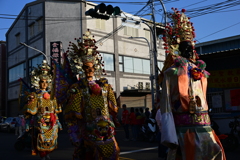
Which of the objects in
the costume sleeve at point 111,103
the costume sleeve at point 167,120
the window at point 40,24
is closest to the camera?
the costume sleeve at point 167,120

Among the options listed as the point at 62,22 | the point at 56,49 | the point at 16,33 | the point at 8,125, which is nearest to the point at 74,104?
the point at 8,125

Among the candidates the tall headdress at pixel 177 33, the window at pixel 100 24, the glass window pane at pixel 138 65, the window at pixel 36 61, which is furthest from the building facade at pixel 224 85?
the window at pixel 36 61

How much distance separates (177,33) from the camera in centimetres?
432

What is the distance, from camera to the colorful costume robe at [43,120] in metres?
8.32

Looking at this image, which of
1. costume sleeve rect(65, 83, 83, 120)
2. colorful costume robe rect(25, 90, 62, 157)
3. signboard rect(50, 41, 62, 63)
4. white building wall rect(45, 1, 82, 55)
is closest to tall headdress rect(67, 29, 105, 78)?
costume sleeve rect(65, 83, 83, 120)

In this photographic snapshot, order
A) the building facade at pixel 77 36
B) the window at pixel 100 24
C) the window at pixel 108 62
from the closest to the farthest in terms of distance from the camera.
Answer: the building facade at pixel 77 36
the window at pixel 100 24
the window at pixel 108 62

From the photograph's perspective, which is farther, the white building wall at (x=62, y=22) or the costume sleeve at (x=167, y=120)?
the white building wall at (x=62, y=22)

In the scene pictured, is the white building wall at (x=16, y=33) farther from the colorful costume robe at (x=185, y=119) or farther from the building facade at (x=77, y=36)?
the colorful costume robe at (x=185, y=119)

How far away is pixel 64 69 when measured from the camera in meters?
5.97

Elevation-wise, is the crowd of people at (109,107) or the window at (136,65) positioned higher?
the window at (136,65)

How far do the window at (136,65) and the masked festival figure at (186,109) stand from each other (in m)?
24.9

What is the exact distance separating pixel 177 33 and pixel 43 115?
532 cm

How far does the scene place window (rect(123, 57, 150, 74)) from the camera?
96.3 feet

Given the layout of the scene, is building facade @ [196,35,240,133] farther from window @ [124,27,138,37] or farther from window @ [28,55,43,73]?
window @ [28,55,43,73]
